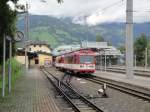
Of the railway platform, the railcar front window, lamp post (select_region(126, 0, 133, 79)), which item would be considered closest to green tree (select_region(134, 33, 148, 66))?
the railcar front window

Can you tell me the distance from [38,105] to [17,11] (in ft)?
14.3

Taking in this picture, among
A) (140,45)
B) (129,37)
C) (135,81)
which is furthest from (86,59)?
(140,45)

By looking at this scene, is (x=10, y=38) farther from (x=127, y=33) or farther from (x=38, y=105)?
(x=127, y=33)

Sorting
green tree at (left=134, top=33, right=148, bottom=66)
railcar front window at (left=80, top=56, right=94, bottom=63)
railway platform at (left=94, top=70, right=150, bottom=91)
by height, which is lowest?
railway platform at (left=94, top=70, right=150, bottom=91)

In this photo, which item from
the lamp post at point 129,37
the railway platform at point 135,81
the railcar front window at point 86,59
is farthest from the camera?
the railcar front window at point 86,59

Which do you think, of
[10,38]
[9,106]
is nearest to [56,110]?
[9,106]

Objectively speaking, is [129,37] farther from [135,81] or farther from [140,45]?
[140,45]

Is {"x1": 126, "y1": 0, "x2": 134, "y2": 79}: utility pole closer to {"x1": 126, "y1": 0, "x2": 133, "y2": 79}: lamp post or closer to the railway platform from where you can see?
{"x1": 126, "y1": 0, "x2": 133, "y2": 79}: lamp post

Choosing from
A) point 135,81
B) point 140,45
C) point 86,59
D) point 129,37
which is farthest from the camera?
point 140,45

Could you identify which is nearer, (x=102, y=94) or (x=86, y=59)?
(x=102, y=94)

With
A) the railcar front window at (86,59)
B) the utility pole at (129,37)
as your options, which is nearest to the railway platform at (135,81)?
the utility pole at (129,37)

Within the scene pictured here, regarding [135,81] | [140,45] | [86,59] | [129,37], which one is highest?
[140,45]

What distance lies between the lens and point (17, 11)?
1967cm

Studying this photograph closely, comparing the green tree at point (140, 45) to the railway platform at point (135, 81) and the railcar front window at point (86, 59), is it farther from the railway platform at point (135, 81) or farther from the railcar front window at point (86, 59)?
the railway platform at point (135, 81)
